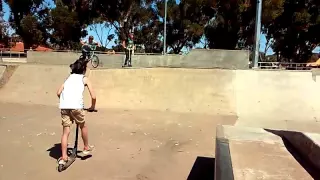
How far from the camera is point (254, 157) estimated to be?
3637mm

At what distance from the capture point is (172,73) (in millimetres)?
12266

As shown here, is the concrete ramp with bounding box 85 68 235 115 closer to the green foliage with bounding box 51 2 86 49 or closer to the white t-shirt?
the white t-shirt

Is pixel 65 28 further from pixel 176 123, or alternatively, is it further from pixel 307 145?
pixel 307 145

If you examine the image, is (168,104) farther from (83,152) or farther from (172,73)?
(83,152)

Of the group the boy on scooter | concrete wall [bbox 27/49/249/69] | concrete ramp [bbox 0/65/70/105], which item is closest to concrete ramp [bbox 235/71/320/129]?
concrete wall [bbox 27/49/249/69]

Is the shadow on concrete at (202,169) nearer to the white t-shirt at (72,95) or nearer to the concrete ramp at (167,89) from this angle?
the white t-shirt at (72,95)

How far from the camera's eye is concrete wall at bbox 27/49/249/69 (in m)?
15.7

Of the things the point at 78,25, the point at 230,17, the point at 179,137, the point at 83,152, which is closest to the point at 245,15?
the point at 230,17

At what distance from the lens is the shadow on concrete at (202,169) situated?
193 inches

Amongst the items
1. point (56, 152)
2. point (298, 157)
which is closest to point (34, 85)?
point (56, 152)

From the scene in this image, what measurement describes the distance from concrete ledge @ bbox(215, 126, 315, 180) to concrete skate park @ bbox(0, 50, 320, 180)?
11mm

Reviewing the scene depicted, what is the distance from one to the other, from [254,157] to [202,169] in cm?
178

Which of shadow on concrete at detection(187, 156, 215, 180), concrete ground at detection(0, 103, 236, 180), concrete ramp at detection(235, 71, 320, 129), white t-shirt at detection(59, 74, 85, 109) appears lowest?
shadow on concrete at detection(187, 156, 215, 180)

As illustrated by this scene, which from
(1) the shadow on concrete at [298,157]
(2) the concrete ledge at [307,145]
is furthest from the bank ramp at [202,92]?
(2) the concrete ledge at [307,145]
